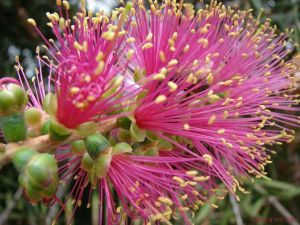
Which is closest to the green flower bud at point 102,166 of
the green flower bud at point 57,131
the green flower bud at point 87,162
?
the green flower bud at point 87,162

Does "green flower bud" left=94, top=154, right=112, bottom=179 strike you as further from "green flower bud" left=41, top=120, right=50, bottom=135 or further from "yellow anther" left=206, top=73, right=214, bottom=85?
"yellow anther" left=206, top=73, right=214, bottom=85

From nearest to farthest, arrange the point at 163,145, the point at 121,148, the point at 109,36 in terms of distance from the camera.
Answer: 1. the point at 109,36
2. the point at 121,148
3. the point at 163,145

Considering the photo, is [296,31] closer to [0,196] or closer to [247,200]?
[247,200]

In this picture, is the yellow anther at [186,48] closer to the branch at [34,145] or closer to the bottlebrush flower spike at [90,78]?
the bottlebrush flower spike at [90,78]

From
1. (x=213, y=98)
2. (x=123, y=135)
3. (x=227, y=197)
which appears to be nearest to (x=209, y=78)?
(x=213, y=98)

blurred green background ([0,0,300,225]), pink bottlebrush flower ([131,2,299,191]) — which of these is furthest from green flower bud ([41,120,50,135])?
blurred green background ([0,0,300,225])

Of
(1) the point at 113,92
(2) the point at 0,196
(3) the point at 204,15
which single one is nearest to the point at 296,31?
(3) the point at 204,15

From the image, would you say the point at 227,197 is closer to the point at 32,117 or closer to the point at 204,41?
the point at 204,41
